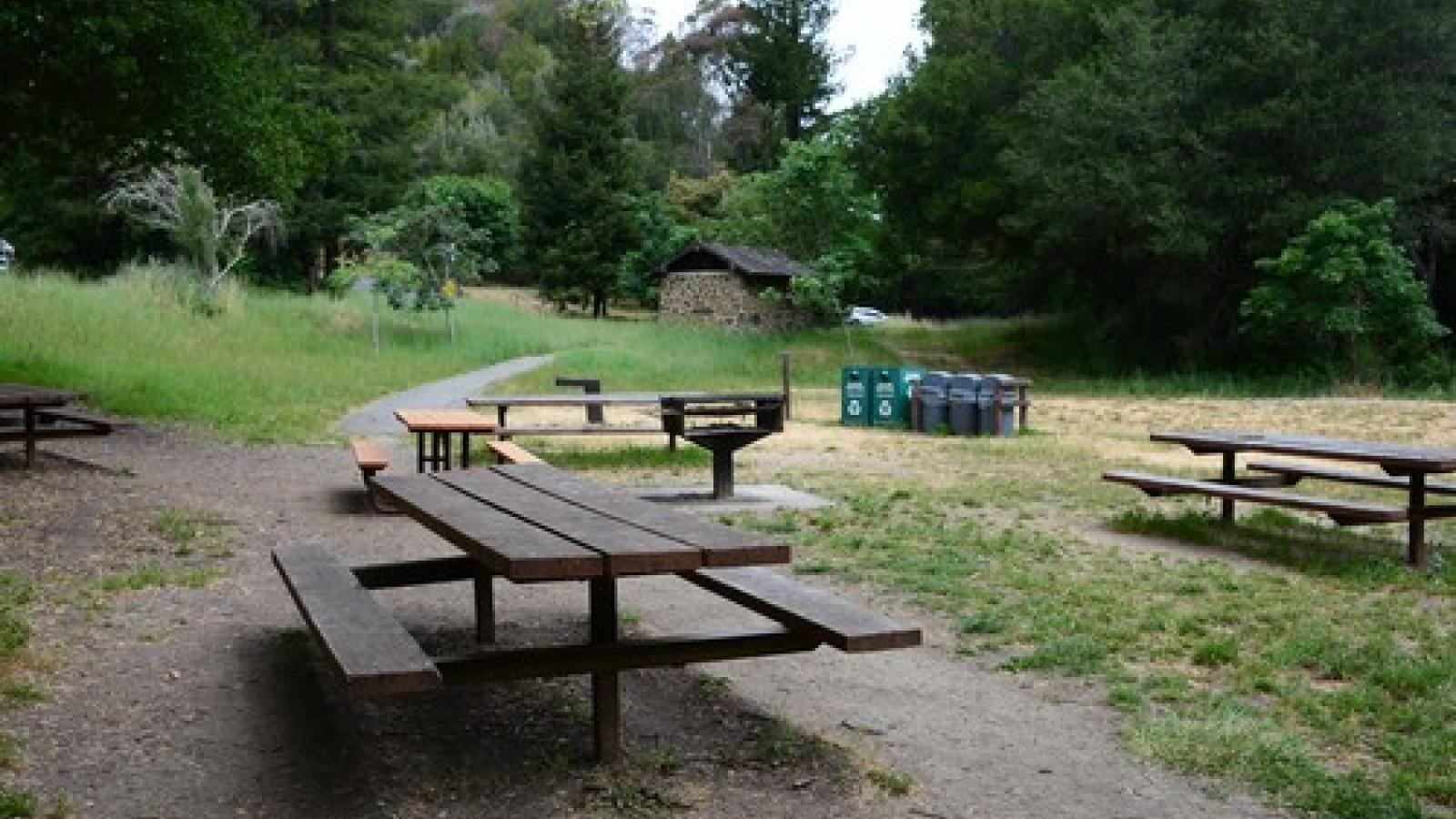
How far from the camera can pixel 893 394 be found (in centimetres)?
1712

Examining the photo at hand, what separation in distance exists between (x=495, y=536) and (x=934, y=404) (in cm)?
1315

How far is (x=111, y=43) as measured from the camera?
475 inches

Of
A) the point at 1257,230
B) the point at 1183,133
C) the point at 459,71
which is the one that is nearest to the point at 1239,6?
the point at 1183,133

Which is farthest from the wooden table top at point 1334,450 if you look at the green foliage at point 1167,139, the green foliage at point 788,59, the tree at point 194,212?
Result: the green foliage at point 788,59

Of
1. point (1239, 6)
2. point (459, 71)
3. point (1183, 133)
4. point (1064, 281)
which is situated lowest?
point (1064, 281)

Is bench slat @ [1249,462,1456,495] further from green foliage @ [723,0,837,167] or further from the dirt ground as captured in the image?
green foliage @ [723,0,837,167]

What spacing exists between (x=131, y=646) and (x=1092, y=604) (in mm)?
4251

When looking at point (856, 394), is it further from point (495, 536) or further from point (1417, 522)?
point (495, 536)

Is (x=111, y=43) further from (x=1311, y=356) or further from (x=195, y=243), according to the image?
(x=1311, y=356)

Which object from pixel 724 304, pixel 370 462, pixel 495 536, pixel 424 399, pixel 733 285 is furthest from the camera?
pixel 724 304

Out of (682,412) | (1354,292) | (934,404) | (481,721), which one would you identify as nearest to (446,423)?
(682,412)

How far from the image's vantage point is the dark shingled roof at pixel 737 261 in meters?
36.8

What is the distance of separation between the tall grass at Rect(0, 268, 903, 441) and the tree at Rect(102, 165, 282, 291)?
1288mm

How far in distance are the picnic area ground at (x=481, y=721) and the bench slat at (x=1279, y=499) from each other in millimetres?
428
